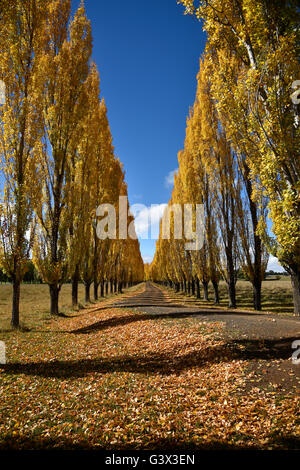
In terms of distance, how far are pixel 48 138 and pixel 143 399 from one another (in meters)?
13.3

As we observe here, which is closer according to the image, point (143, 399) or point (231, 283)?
point (143, 399)

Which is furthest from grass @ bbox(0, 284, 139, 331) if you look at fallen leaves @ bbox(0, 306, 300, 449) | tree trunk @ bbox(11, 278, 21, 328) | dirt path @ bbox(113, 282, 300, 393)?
dirt path @ bbox(113, 282, 300, 393)

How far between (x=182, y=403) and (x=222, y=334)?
311cm

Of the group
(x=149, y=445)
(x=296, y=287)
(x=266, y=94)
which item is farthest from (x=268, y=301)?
(x=149, y=445)

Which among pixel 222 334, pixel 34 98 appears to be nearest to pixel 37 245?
pixel 34 98

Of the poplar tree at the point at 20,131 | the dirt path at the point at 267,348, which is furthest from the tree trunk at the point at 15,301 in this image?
the dirt path at the point at 267,348

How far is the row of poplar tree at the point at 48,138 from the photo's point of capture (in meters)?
9.71

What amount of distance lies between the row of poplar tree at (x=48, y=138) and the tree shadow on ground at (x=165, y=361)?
4.69m

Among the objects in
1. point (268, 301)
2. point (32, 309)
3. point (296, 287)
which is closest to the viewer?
point (296, 287)

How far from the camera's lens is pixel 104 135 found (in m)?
22.0

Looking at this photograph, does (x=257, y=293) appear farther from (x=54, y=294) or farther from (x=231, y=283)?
(x=54, y=294)

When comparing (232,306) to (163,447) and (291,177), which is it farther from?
(163,447)

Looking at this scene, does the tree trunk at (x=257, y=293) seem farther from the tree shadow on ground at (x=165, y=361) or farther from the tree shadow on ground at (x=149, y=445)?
the tree shadow on ground at (x=149, y=445)

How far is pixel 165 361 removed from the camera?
6133 mm
